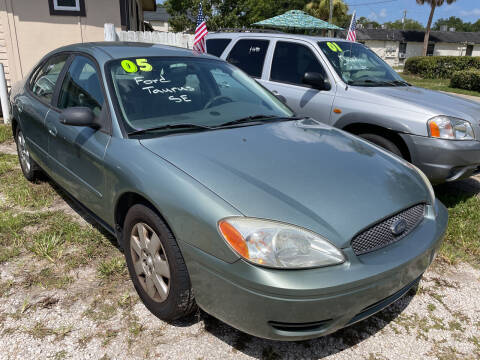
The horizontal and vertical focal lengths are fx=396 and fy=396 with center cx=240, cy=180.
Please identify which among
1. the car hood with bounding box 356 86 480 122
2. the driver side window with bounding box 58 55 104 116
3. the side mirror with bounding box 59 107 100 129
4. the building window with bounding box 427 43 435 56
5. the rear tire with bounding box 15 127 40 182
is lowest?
the building window with bounding box 427 43 435 56

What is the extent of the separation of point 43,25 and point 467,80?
16.8 m

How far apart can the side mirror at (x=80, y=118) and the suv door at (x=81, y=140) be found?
57 millimetres

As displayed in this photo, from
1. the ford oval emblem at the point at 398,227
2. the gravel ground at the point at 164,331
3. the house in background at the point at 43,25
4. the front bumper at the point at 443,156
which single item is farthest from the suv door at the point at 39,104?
the house in background at the point at 43,25

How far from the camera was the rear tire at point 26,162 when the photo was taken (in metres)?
4.29

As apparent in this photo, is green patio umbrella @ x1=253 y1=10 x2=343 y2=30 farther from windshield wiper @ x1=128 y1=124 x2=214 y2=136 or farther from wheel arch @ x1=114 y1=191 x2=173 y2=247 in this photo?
wheel arch @ x1=114 y1=191 x2=173 y2=247

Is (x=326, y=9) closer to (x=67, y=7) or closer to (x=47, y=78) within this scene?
(x=67, y=7)

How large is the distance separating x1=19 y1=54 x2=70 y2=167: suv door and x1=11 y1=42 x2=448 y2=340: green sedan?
0.38ft

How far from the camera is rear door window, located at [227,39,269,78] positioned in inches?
217

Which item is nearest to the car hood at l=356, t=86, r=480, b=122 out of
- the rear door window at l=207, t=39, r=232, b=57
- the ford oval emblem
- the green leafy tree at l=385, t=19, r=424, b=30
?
the ford oval emblem

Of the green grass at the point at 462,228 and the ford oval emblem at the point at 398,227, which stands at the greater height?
the ford oval emblem at the point at 398,227

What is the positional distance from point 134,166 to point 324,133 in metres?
1.48

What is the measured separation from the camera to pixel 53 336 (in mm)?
2320

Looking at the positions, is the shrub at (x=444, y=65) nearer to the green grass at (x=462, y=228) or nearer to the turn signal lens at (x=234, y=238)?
the green grass at (x=462, y=228)

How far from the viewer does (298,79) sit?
5.13 meters
